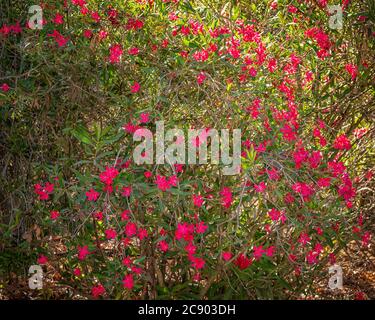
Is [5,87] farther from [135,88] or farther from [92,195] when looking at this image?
[92,195]

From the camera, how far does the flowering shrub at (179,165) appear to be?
9.96ft

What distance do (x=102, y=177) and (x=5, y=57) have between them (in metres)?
1.12

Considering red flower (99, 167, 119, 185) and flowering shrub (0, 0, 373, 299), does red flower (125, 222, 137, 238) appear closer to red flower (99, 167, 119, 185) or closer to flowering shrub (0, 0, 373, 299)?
flowering shrub (0, 0, 373, 299)

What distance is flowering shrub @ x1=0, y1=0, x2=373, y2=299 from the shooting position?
3.04m

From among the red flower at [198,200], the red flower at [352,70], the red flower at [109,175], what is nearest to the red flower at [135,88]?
the red flower at [109,175]

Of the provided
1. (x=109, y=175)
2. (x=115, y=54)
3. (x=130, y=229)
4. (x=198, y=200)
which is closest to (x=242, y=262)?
(x=198, y=200)


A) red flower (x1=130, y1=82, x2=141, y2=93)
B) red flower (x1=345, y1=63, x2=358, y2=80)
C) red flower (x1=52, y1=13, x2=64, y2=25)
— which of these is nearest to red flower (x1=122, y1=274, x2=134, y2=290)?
red flower (x1=130, y1=82, x2=141, y2=93)

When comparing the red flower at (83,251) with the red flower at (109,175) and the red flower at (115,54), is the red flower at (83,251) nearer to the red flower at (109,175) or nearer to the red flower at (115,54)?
the red flower at (109,175)

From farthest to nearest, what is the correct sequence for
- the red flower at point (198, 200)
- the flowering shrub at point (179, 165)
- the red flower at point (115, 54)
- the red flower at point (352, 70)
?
1. the red flower at point (352, 70)
2. the red flower at point (115, 54)
3. the flowering shrub at point (179, 165)
4. the red flower at point (198, 200)

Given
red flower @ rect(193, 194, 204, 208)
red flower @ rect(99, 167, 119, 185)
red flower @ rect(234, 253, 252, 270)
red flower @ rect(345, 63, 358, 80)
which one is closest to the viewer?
red flower @ rect(99, 167, 119, 185)

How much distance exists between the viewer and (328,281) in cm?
397

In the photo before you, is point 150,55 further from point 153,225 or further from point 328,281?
point 328,281

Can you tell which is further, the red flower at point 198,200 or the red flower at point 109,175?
the red flower at point 198,200
